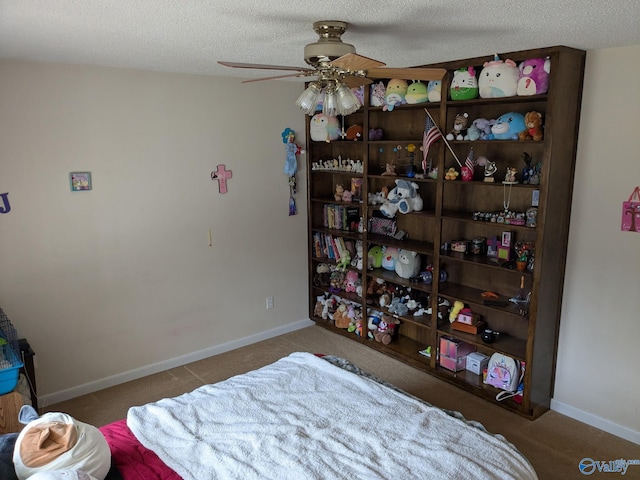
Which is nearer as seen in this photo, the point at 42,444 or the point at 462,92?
the point at 42,444

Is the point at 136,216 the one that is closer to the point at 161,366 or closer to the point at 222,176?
the point at 222,176

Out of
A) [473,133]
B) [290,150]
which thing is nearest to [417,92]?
[473,133]

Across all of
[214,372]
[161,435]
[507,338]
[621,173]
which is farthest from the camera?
[214,372]

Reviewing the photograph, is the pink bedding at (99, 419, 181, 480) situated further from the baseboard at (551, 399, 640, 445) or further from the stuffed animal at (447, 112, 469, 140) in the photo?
the stuffed animal at (447, 112, 469, 140)

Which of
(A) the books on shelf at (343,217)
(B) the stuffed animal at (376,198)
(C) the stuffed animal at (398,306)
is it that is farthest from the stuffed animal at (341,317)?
(B) the stuffed animal at (376,198)

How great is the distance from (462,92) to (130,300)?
276cm

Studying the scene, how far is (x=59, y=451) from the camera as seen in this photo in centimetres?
183

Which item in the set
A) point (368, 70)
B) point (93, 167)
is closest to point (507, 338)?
point (368, 70)

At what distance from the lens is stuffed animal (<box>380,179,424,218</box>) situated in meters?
3.80

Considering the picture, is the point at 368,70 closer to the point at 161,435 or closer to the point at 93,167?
the point at 161,435

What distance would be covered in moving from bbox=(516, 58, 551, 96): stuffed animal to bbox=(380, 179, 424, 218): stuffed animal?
1.07 meters

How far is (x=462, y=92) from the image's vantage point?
10.8 ft

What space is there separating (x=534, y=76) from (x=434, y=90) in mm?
745

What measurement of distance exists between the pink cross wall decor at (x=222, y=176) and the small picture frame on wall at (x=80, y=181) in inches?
36.8
